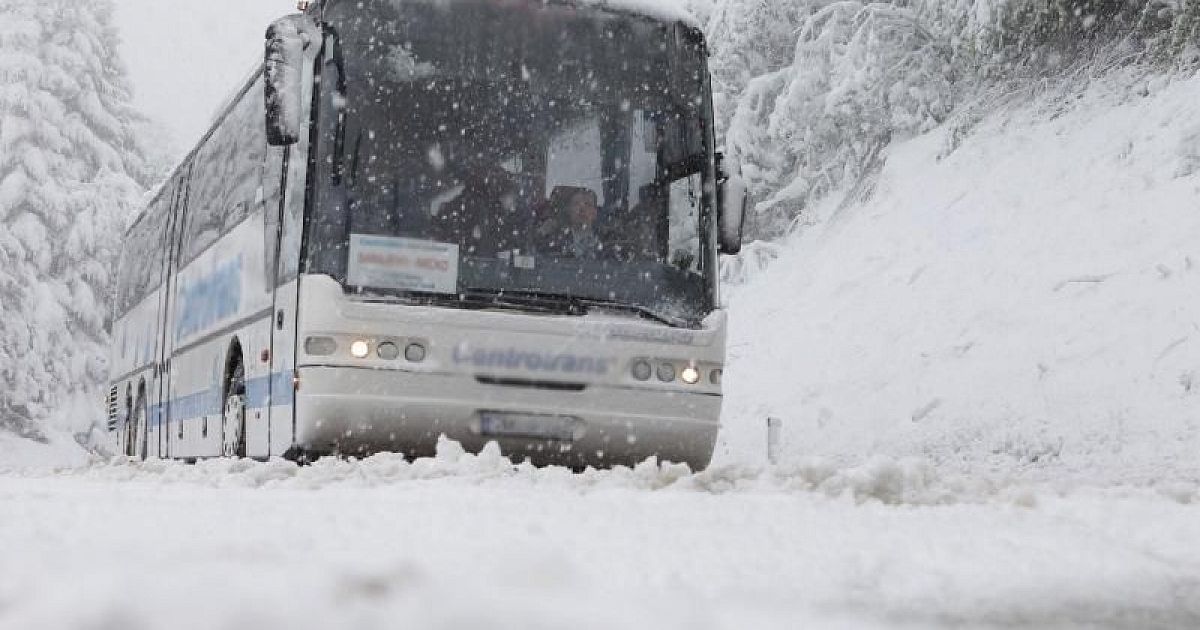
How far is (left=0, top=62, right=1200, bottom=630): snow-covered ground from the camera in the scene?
1843mm

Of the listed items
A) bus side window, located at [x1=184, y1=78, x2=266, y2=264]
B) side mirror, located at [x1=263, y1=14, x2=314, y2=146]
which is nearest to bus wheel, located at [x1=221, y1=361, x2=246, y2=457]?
bus side window, located at [x1=184, y1=78, x2=266, y2=264]

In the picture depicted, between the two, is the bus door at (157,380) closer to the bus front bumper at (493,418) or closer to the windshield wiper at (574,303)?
the bus front bumper at (493,418)

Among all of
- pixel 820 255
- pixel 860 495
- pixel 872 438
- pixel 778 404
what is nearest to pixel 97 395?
pixel 820 255

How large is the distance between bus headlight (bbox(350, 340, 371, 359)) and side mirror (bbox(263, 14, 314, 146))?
1383mm

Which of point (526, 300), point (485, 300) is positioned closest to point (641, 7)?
point (526, 300)

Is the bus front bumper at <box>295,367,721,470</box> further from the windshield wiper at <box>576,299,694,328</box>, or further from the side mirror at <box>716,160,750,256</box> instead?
the side mirror at <box>716,160,750,256</box>

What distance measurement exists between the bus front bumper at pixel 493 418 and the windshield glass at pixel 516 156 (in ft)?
1.98

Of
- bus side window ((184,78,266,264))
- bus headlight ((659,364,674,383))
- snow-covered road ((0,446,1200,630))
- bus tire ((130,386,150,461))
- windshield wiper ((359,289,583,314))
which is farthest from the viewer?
bus tire ((130,386,150,461))

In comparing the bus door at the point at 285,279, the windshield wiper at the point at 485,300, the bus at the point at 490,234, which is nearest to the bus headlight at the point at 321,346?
the bus at the point at 490,234

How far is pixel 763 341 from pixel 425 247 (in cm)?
1239

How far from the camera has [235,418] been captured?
11.3 metres

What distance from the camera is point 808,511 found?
5.32 m

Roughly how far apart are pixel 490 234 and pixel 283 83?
1.63m

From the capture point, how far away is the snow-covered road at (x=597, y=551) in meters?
1.65
